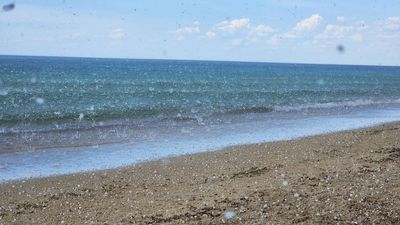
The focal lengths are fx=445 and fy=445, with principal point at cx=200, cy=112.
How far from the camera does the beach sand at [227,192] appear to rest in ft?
24.8

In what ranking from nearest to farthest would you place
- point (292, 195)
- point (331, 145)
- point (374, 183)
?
point (292, 195)
point (374, 183)
point (331, 145)

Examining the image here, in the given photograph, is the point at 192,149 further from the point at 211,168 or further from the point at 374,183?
the point at 374,183

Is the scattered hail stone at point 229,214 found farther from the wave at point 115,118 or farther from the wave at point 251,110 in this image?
the wave at point 251,110

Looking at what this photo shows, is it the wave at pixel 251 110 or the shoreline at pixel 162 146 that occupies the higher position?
the shoreline at pixel 162 146

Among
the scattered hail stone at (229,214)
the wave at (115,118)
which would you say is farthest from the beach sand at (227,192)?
the wave at (115,118)

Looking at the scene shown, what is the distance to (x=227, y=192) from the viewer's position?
8.98 meters

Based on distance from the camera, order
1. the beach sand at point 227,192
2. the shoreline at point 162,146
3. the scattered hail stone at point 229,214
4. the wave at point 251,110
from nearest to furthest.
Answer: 1. the scattered hail stone at point 229,214
2. the beach sand at point 227,192
3. the shoreline at point 162,146
4. the wave at point 251,110

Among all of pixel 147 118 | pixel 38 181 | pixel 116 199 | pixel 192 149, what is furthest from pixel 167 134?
pixel 116 199

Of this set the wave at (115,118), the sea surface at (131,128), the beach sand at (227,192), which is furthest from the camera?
the wave at (115,118)

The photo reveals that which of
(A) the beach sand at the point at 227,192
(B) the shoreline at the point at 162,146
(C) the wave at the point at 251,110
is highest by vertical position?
(A) the beach sand at the point at 227,192

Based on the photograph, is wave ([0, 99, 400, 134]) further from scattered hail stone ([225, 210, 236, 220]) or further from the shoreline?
scattered hail stone ([225, 210, 236, 220])

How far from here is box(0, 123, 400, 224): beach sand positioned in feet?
24.8

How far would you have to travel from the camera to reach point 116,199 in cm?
897

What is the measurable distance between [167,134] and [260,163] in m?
7.51
